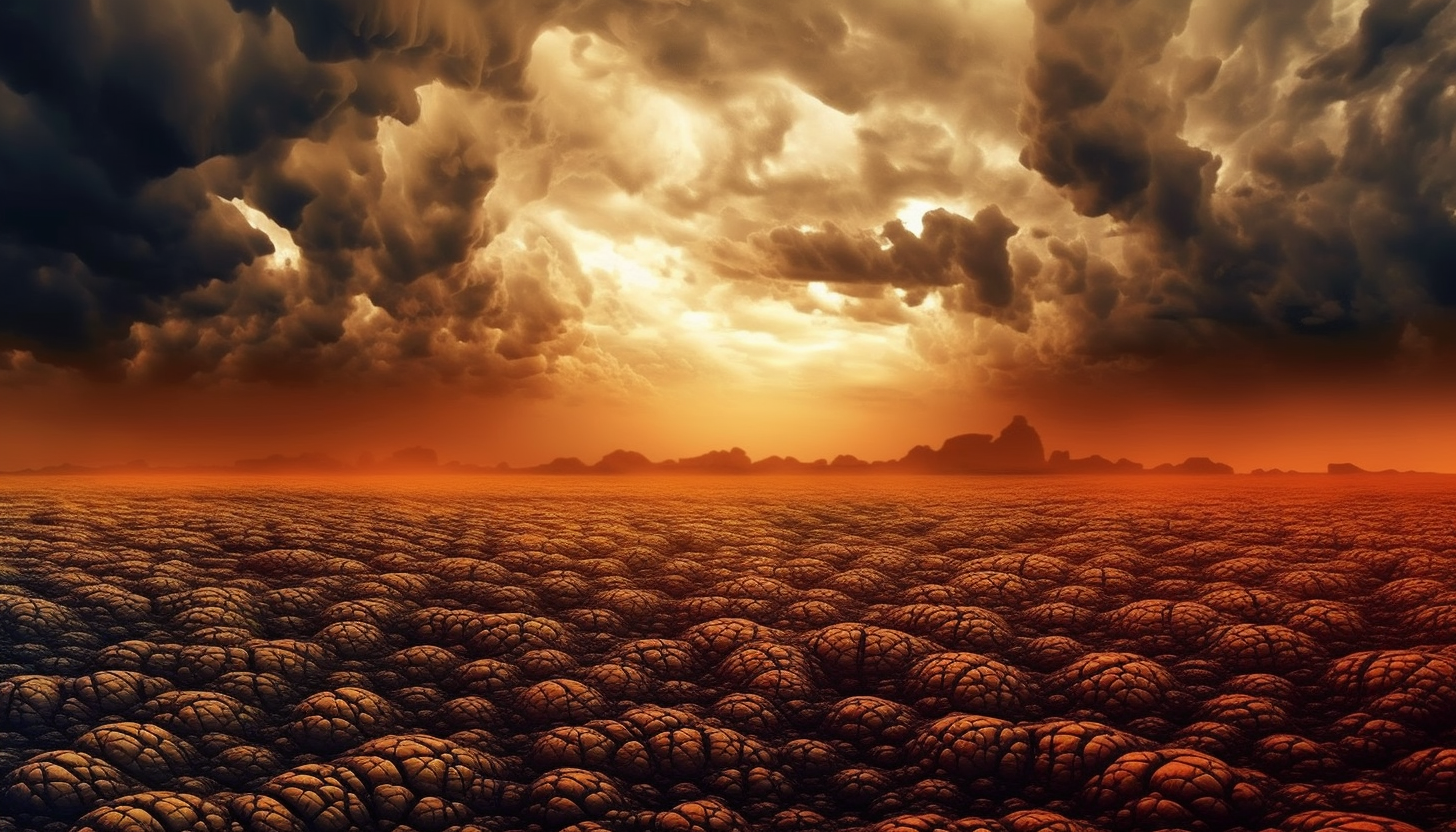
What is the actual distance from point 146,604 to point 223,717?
34.3 ft

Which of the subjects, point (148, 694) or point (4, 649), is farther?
point (4, 649)

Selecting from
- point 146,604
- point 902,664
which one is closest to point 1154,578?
point 902,664

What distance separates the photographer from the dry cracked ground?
1412cm

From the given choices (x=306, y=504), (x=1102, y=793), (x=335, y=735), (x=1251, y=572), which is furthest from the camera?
(x=306, y=504)

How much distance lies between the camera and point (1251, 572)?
2895cm

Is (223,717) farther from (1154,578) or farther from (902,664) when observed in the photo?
(1154,578)

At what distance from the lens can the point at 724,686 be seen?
814 inches

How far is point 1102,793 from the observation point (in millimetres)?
14188

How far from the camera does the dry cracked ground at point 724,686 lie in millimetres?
14125

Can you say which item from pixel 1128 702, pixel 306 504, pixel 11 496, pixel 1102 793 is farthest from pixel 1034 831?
pixel 11 496

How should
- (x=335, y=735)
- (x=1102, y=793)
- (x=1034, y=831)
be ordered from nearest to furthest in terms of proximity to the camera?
(x=1034, y=831), (x=1102, y=793), (x=335, y=735)

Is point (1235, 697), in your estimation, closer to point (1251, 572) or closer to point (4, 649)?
point (1251, 572)

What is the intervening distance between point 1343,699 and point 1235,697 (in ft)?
9.29

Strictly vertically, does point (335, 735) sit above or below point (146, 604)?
below
